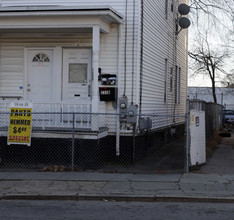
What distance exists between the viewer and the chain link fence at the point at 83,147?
11.4 meters

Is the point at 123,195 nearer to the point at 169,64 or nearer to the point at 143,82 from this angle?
the point at 143,82

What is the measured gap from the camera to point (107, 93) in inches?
484

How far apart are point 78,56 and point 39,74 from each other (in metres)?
1.39

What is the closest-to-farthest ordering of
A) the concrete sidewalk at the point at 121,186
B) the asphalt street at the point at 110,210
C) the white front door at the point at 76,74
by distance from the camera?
the asphalt street at the point at 110,210 → the concrete sidewalk at the point at 121,186 → the white front door at the point at 76,74

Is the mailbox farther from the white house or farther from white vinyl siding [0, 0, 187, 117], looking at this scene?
white vinyl siding [0, 0, 187, 117]

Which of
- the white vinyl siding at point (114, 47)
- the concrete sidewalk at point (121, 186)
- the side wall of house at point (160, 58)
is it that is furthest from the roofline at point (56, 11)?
the concrete sidewalk at point (121, 186)

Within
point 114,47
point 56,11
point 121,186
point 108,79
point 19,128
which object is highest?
point 56,11

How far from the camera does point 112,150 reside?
12.4m

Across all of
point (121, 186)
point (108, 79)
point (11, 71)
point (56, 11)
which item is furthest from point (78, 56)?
point (121, 186)

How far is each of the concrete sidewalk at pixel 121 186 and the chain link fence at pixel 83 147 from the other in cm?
81

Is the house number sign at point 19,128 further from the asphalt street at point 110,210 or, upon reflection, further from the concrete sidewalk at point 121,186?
the asphalt street at point 110,210

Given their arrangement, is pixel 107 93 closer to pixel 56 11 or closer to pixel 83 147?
pixel 83 147

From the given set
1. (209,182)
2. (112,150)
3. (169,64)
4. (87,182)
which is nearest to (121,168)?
(112,150)

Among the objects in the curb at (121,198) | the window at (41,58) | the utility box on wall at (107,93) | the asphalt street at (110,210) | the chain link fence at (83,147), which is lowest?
the asphalt street at (110,210)
